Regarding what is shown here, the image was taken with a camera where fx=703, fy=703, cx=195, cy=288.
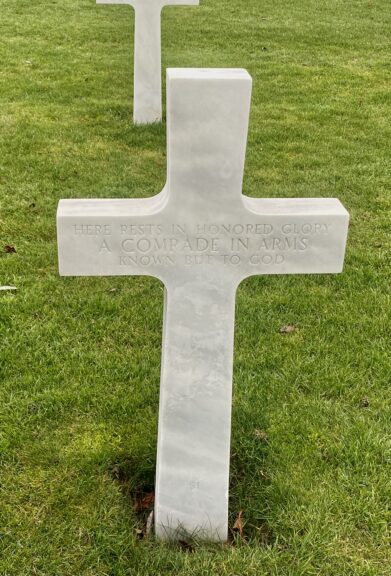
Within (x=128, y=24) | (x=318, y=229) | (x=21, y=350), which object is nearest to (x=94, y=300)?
(x=21, y=350)

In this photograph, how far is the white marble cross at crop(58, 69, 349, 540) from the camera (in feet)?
7.30

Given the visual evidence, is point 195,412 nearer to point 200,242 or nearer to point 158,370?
point 200,242

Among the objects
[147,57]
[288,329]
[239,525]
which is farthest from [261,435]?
[147,57]

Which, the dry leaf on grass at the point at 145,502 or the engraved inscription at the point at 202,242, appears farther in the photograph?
the dry leaf on grass at the point at 145,502

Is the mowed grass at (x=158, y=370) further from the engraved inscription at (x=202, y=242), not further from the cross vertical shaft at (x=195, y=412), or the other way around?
the engraved inscription at (x=202, y=242)

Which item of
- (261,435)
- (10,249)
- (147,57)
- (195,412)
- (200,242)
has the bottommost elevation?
(10,249)

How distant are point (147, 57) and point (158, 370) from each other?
182 inches

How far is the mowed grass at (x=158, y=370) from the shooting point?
2898 mm

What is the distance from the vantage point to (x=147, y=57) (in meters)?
7.51

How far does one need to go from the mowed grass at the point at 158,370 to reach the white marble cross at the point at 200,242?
45cm

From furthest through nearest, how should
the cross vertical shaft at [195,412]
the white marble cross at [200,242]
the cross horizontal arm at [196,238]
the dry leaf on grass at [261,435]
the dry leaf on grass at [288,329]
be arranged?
the dry leaf on grass at [288,329]
the dry leaf on grass at [261,435]
the cross vertical shaft at [195,412]
the cross horizontal arm at [196,238]
the white marble cross at [200,242]

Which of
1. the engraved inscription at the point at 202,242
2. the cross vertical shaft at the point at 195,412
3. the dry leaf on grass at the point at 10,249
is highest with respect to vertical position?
the engraved inscription at the point at 202,242

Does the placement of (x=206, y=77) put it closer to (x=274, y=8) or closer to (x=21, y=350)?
(x=21, y=350)

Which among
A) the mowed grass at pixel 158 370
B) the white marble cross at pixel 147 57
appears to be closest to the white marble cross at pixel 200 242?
the mowed grass at pixel 158 370
